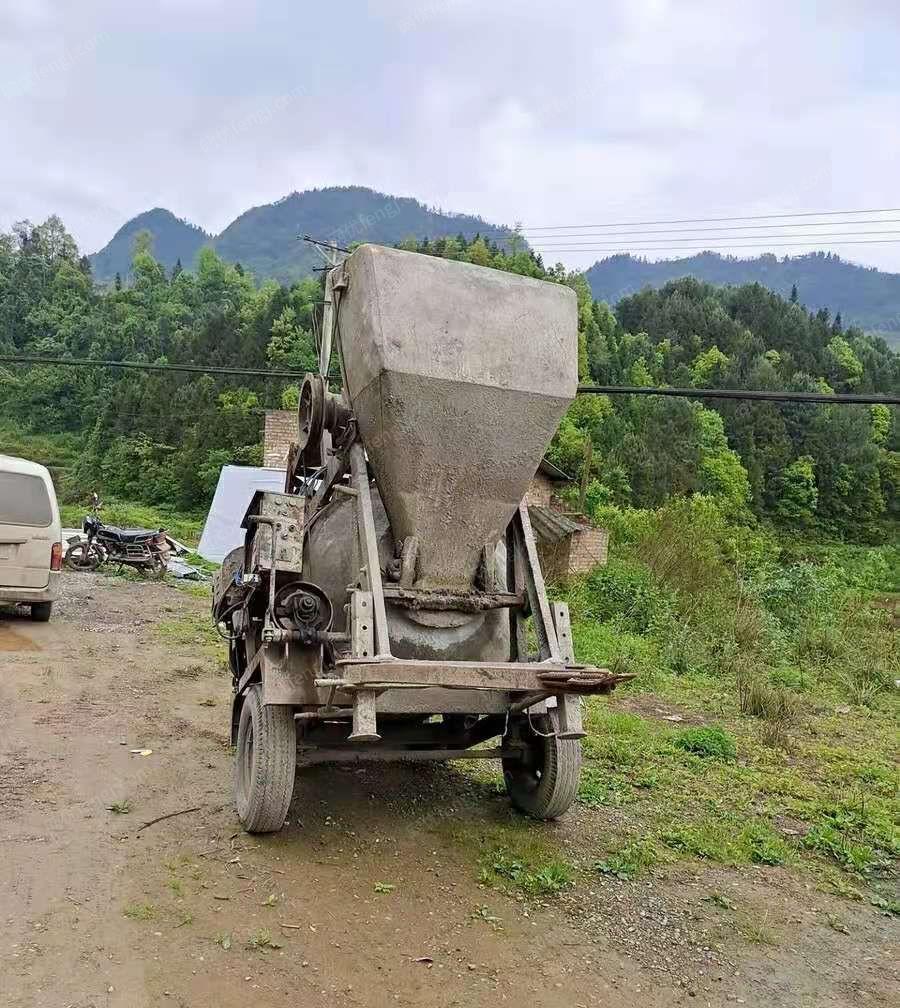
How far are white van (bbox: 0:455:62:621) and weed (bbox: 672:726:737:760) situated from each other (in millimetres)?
7590

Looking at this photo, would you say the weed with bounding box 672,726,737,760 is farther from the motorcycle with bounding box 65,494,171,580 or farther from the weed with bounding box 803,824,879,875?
the motorcycle with bounding box 65,494,171,580

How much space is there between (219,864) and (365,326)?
2.92 meters

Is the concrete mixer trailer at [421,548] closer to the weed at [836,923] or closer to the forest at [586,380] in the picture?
the weed at [836,923]

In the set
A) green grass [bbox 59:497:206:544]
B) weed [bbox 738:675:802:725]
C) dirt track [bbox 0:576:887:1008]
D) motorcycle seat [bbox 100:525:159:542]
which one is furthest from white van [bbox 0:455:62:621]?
green grass [bbox 59:497:206:544]

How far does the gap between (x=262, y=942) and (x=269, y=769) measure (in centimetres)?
Answer: 108

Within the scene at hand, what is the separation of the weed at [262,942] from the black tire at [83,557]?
53.6 feet

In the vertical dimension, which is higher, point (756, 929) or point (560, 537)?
point (560, 537)

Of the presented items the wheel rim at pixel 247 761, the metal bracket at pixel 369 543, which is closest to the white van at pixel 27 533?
the wheel rim at pixel 247 761

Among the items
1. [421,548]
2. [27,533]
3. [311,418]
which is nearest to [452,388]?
[421,548]

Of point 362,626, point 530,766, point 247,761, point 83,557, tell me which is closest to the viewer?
point 362,626

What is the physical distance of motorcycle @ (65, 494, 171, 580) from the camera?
742 inches

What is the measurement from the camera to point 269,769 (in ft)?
15.9

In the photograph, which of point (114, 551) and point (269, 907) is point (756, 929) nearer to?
point (269, 907)

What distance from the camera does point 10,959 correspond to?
3.58 m
